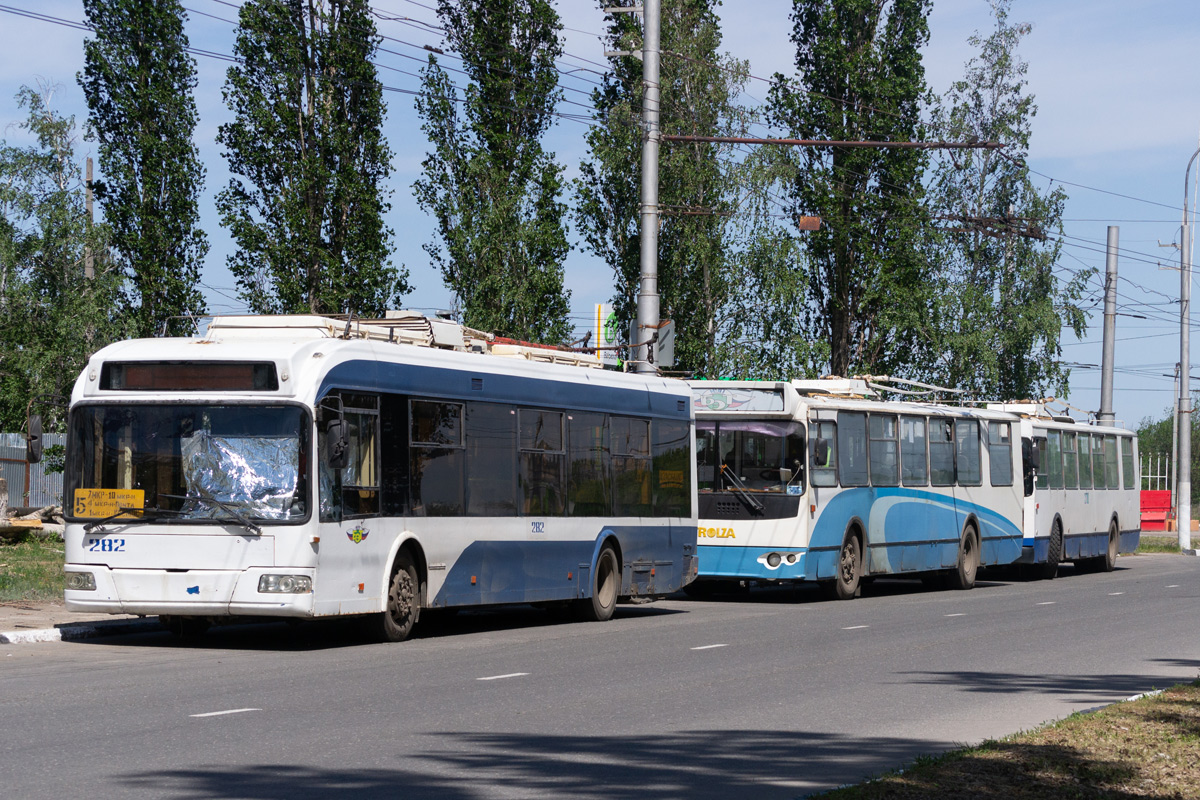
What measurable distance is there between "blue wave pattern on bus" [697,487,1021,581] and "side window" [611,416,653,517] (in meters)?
3.31

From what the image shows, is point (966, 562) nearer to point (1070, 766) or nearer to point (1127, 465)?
point (1127, 465)

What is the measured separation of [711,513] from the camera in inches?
936

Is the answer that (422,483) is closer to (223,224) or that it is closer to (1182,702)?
(1182,702)

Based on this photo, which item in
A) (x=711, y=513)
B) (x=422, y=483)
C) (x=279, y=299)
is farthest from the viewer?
(x=279, y=299)

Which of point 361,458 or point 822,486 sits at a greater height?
point 361,458

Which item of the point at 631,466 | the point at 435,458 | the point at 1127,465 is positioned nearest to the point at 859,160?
the point at 1127,465

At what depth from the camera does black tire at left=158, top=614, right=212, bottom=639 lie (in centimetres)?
1609

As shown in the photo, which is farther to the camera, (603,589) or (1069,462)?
(1069,462)

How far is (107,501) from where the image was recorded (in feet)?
48.3

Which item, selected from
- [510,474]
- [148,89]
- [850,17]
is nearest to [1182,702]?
[510,474]

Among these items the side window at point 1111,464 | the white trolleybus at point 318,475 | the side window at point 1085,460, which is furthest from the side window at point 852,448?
the side window at point 1111,464

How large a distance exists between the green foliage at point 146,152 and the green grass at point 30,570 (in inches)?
484

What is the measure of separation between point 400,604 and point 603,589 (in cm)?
426

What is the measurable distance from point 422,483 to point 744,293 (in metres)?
33.4
